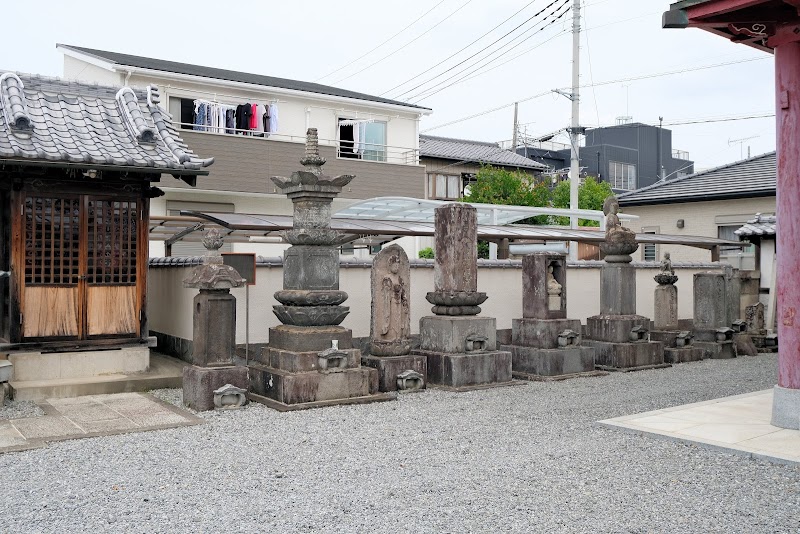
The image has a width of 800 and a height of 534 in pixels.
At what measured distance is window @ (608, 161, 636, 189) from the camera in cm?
4181

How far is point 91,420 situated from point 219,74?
15.8 meters

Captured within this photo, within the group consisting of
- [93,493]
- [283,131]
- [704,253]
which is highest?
[283,131]

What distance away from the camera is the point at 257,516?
15.9 feet

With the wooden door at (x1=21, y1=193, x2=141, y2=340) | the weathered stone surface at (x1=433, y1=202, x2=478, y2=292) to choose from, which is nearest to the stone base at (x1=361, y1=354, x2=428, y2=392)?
the weathered stone surface at (x1=433, y1=202, x2=478, y2=292)

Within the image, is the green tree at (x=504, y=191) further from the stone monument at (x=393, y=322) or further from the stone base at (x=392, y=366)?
the stone base at (x=392, y=366)

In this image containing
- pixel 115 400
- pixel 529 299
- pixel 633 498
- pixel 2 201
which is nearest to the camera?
pixel 633 498

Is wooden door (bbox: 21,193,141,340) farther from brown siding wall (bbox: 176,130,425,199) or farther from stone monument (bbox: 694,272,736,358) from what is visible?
stone monument (bbox: 694,272,736,358)

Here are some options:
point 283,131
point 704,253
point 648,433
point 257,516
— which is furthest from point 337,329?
point 704,253

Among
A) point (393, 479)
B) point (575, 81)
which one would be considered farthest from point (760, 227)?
point (393, 479)

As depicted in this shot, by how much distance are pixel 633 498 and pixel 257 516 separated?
2659 mm

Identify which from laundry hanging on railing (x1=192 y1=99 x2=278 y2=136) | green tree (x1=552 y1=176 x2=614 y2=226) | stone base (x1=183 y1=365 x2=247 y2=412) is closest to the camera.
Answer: stone base (x1=183 y1=365 x2=247 y2=412)

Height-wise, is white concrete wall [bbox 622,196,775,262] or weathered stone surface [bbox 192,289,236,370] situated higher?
white concrete wall [bbox 622,196,775,262]

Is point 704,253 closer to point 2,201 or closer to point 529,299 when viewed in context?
point 529,299

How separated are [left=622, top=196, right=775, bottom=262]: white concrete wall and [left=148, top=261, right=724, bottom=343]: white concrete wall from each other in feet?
25.6
